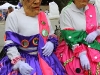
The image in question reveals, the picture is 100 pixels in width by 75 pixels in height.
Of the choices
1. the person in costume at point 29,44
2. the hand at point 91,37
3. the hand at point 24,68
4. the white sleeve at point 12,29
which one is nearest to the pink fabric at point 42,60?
the person in costume at point 29,44

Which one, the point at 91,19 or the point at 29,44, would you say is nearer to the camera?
the point at 29,44

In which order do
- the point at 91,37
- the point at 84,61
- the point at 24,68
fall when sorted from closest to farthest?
the point at 24,68 → the point at 84,61 → the point at 91,37

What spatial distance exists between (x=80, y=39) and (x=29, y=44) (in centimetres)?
54

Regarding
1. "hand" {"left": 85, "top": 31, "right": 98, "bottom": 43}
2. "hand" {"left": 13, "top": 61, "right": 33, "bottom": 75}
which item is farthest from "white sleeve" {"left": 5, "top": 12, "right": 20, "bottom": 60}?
"hand" {"left": 85, "top": 31, "right": 98, "bottom": 43}

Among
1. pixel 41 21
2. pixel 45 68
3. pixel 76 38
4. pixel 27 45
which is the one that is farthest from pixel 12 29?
pixel 76 38

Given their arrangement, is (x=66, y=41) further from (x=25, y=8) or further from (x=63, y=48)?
(x=25, y=8)

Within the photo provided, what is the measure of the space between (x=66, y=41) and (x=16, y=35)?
54 cm

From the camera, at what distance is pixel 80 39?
2.88 meters

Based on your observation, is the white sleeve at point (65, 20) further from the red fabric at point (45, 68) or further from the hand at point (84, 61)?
the red fabric at point (45, 68)

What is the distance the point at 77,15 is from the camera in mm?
2996

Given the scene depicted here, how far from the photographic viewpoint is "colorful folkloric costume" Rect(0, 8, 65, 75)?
8.94 ft

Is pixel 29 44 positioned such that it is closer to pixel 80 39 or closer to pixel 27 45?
pixel 27 45

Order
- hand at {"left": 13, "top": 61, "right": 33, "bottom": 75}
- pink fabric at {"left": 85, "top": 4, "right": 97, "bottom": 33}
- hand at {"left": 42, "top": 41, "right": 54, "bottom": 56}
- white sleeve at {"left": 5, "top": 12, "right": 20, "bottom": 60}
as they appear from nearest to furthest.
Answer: hand at {"left": 13, "top": 61, "right": 33, "bottom": 75} → white sleeve at {"left": 5, "top": 12, "right": 20, "bottom": 60} → hand at {"left": 42, "top": 41, "right": 54, "bottom": 56} → pink fabric at {"left": 85, "top": 4, "right": 97, "bottom": 33}

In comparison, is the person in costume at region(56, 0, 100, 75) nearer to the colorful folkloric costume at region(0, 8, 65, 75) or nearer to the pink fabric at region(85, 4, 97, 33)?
the pink fabric at region(85, 4, 97, 33)
